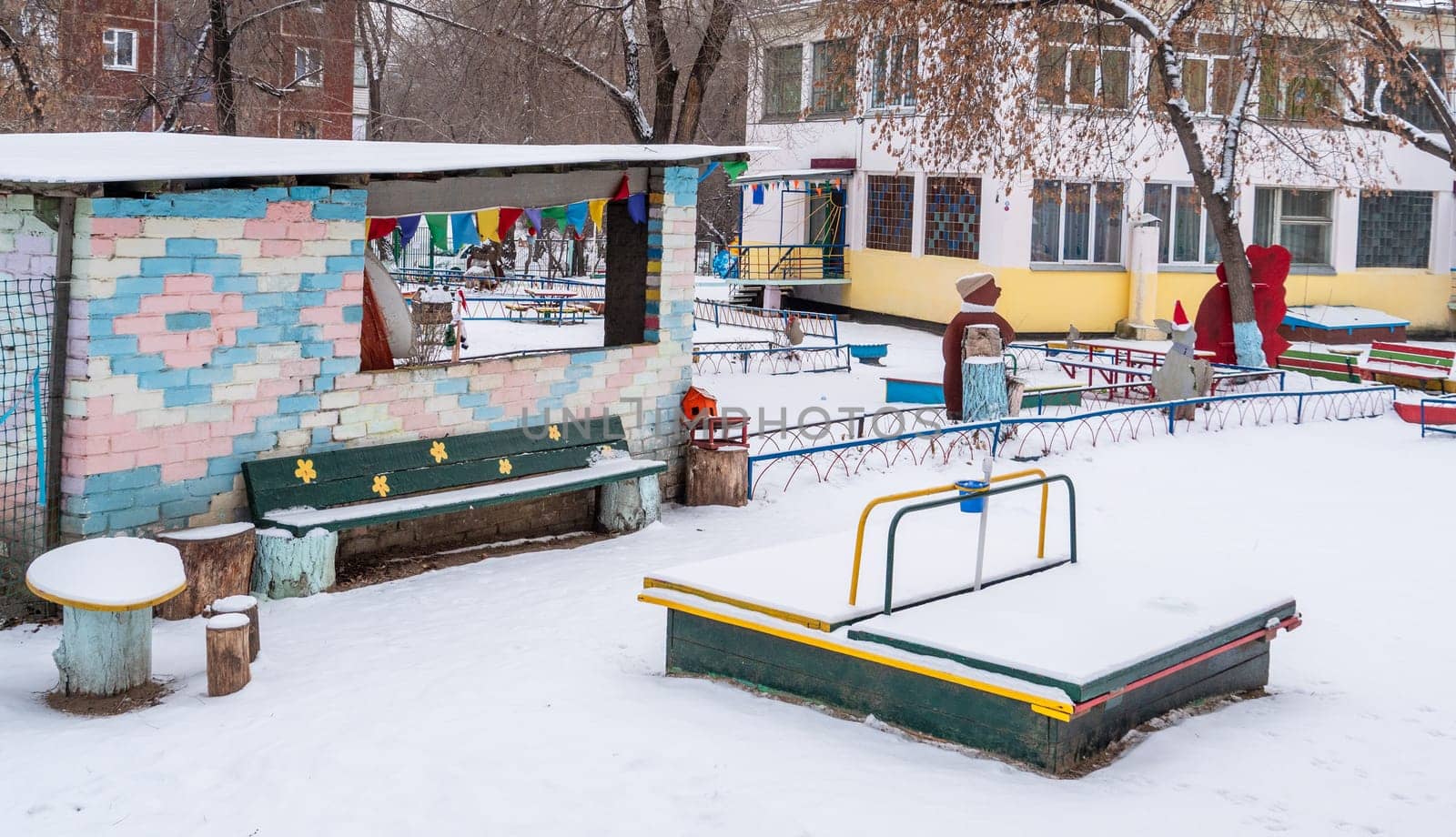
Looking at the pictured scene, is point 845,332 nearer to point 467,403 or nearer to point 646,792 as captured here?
point 467,403

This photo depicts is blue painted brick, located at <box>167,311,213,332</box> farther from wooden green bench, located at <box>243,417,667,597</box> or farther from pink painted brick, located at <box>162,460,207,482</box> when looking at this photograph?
wooden green bench, located at <box>243,417,667,597</box>

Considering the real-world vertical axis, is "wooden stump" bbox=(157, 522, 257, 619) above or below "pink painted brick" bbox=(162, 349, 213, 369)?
below

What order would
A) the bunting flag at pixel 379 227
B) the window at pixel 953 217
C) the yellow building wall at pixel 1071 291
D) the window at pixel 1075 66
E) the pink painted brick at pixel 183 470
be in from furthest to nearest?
1. the window at pixel 953 217
2. the yellow building wall at pixel 1071 291
3. the window at pixel 1075 66
4. the bunting flag at pixel 379 227
5. the pink painted brick at pixel 183 470

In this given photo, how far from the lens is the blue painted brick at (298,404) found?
976 centimetres

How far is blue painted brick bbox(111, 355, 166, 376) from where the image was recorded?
28.8 ft

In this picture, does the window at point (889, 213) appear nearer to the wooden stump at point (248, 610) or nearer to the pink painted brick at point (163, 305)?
the pink painted brick at point (163, 305)

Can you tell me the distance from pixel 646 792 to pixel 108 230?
190 inches

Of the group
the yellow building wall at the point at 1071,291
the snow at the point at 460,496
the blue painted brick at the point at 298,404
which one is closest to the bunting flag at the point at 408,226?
the blue painted brick at the point at 298,404

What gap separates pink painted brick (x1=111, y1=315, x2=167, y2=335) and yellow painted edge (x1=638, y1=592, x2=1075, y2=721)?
342 cm

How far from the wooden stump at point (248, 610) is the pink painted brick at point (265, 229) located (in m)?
2.64

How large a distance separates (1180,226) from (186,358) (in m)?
23.5

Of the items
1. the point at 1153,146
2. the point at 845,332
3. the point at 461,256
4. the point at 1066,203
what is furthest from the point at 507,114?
the point at 461,256

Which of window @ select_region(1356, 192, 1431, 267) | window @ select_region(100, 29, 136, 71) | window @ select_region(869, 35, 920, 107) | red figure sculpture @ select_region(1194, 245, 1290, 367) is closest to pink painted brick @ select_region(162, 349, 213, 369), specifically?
window @ select_region(869, 35, 920, 107)

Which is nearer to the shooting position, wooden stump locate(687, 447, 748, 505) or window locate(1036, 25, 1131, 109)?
wooden stump locate(687, 447, 748, 505)
